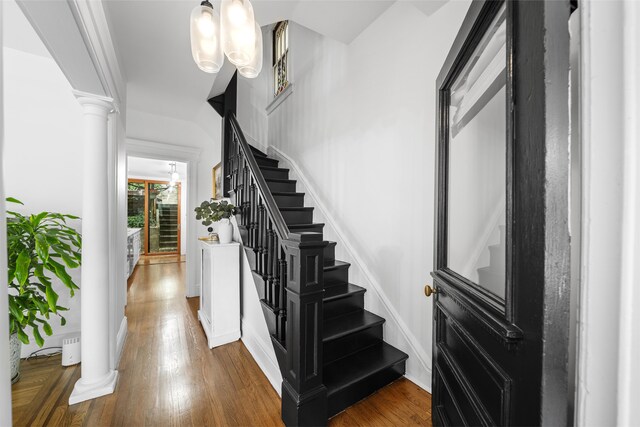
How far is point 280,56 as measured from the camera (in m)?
3.98

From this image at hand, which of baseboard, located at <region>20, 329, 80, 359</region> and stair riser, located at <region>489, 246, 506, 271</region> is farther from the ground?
stair riser, located at <region>489, 246, 506, 271</region>

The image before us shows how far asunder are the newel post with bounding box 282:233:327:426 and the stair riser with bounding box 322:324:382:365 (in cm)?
31

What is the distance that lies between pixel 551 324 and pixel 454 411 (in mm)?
708

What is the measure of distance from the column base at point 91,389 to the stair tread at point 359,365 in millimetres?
1474

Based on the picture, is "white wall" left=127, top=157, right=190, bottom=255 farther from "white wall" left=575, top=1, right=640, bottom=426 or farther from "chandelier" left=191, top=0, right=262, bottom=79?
"white wall" left=575, top=1, right=640, bottom=426

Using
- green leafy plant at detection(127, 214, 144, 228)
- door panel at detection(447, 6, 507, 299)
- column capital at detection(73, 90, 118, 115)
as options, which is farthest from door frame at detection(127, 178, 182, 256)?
door panel at detection(447, 6, 507, 299)

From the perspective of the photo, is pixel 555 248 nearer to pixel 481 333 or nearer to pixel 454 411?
pixel 481 333

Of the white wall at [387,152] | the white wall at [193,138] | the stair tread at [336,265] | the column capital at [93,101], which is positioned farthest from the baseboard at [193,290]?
the column capital at [93,101]

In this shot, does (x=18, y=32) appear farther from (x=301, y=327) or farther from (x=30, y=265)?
(x=301, y=327)

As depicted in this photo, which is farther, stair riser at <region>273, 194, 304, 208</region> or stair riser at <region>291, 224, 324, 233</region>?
stair riser at <region>273, 194, 304, 208</region>

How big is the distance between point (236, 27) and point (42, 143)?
7.74 ft

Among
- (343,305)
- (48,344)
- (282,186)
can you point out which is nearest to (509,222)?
(343,305)

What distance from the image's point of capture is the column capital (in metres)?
1.72

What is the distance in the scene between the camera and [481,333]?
75 cm
